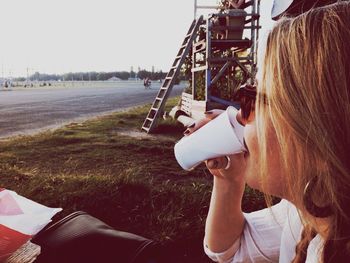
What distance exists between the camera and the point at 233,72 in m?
8.90

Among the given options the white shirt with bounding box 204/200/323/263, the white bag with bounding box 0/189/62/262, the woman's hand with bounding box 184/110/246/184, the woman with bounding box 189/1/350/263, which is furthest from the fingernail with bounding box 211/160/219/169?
the white bag with bounding box 0/189/62/262

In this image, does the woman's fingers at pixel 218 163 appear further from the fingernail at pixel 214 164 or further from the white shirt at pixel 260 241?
the white shirt at pixel 260 241

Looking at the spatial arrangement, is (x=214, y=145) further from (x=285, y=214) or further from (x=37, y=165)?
(x=37, y=165)

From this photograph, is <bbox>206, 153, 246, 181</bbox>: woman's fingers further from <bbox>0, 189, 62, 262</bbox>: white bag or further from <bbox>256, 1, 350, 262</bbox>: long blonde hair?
<bbox>0, 189, 62, 262</bbox>: white bag

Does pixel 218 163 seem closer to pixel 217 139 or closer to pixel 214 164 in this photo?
pixel 214 164

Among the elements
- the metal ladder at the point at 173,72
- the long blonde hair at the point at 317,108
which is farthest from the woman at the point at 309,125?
the metal ladder at the point at 173,72

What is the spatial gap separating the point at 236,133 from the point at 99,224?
A: 747 mm

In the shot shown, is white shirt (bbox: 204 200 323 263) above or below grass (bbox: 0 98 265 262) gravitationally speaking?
above

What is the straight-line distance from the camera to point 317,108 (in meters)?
0.77

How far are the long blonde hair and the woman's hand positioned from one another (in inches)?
9.7

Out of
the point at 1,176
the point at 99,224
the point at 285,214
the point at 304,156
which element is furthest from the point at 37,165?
the point at 304,156

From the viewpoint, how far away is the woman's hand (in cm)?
110

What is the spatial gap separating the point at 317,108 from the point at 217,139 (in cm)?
30

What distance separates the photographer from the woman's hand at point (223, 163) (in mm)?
1096
